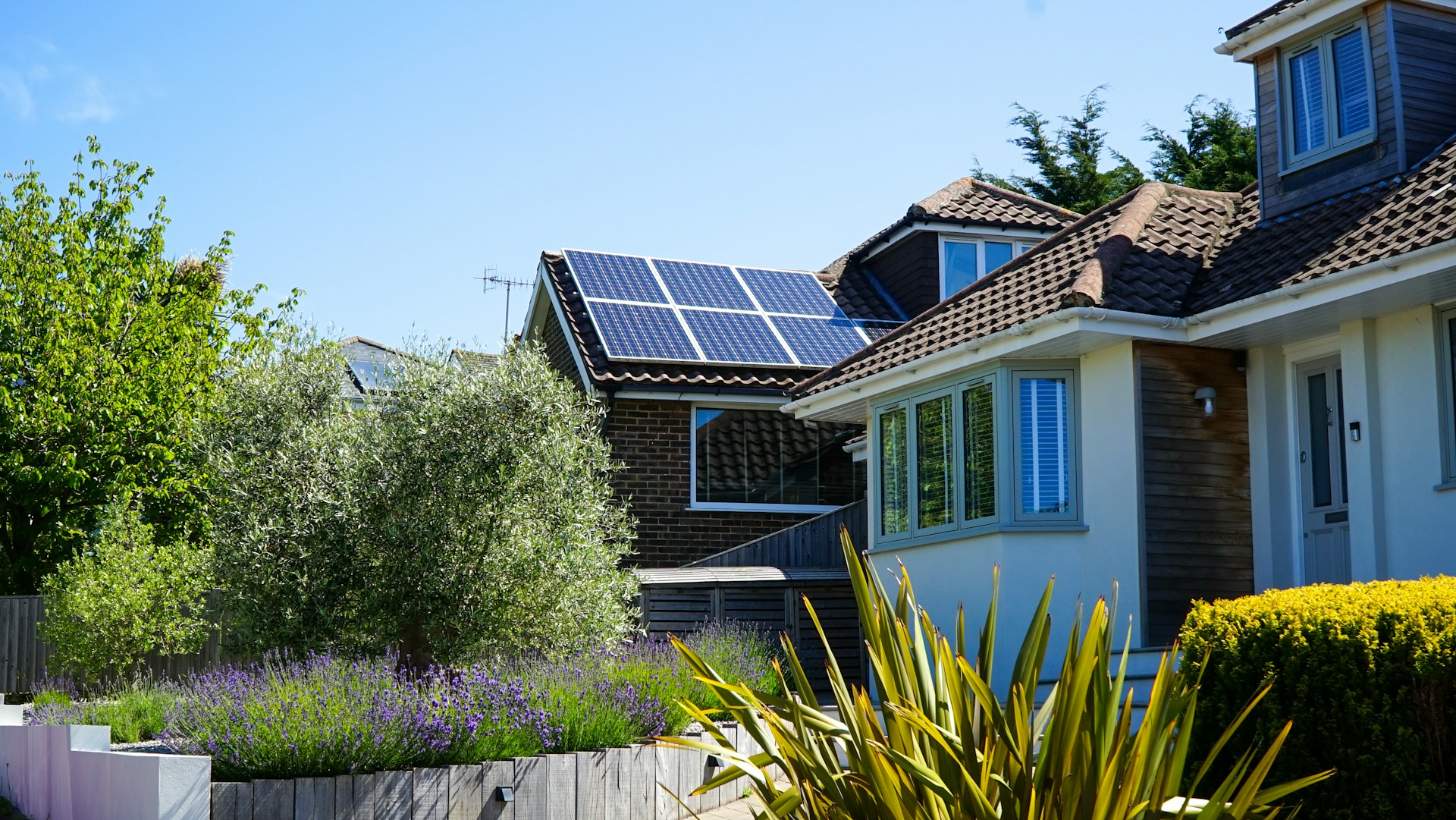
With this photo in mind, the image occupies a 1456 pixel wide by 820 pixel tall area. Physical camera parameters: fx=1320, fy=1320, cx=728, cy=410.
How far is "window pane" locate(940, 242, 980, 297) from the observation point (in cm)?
2191

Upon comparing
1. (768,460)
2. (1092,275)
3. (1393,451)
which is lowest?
(1393,451)

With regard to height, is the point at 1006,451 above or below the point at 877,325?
below

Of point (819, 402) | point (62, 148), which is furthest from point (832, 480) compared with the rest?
point (62, 148)

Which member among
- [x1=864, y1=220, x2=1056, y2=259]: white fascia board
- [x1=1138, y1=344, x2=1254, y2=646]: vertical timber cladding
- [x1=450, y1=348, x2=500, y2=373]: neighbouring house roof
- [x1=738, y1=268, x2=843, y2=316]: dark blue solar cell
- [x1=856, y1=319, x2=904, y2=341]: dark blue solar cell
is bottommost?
[x1=1138, y1=344, x2=1254, y2=646]: vertical timber cladding

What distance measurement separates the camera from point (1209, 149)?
105 ft

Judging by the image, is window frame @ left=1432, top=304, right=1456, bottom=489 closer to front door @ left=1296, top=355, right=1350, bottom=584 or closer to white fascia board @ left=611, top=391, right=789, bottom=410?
front door @ left=1296, top=355, right=1350, bottom=584

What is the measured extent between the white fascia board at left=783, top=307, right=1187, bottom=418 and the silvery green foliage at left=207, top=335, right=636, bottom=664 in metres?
3.81

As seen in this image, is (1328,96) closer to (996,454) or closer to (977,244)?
(996,454)

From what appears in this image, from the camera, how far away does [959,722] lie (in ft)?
14.8

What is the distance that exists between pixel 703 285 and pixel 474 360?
410 inches

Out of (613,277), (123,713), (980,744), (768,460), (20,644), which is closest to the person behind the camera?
(980,744)

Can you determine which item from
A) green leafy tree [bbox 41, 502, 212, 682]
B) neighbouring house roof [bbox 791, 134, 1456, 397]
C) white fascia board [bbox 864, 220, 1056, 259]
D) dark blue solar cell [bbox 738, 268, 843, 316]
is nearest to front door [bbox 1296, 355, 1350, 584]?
neighbouring house roof [bbox 791, 134, 1456, 397]

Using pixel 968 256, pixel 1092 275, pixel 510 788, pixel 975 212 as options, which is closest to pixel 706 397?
pixel 968 256

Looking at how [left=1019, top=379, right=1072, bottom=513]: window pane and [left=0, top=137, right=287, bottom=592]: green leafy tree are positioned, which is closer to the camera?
[left=1019, top=379, right=1072, bottom=513]: window pane
